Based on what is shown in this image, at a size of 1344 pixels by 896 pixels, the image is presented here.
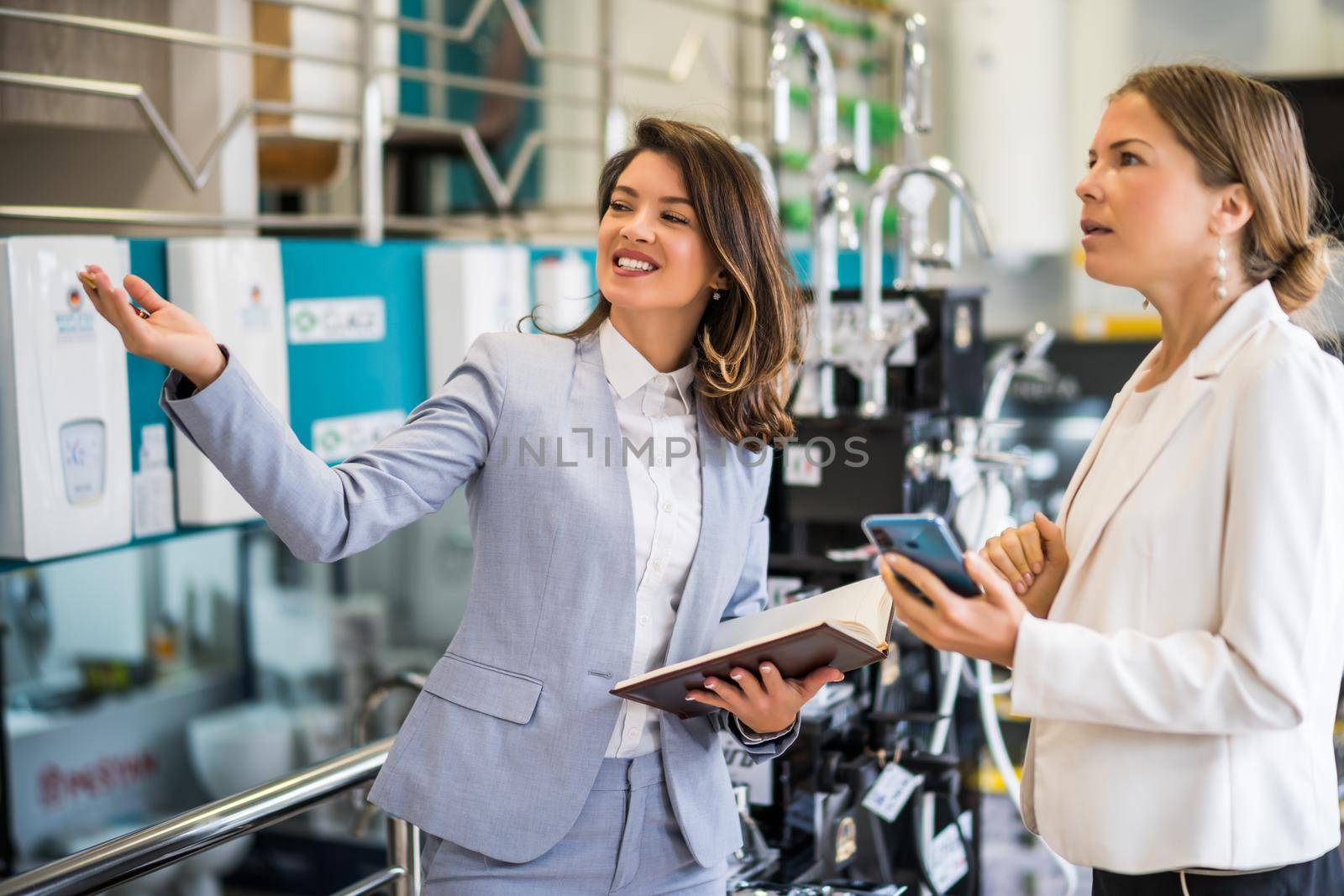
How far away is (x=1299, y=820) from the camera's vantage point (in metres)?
1.20

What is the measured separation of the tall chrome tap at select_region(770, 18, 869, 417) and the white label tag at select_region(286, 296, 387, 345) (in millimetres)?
987

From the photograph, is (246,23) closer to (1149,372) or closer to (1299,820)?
(1149,372)

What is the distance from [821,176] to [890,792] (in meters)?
1.16

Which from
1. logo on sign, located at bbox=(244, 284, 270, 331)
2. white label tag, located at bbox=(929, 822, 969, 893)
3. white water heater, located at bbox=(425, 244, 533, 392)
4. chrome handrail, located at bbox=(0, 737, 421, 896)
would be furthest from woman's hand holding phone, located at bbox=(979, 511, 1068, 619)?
white water heater, located at bbox=(425, 244, 533, 392)

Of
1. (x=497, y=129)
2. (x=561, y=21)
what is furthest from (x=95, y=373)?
(x=561, y=21)

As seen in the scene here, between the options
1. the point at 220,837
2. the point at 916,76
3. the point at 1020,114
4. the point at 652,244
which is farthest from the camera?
the point at 1020,114

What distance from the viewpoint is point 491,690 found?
1.33 metres

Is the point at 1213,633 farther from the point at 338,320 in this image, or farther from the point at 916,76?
the point at 338,320

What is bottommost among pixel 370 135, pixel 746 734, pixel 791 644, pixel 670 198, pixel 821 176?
pixel 746 734

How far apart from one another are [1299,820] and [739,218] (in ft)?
2.72

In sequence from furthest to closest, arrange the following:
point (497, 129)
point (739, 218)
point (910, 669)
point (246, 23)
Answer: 1. point (497, 129)
2. point (246, 23)
3. point (910, 669)
4. point (739, 218)

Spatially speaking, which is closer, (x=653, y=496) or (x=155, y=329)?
(x=155, y=329)

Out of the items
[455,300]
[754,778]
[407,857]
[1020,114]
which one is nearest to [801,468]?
[754,778]

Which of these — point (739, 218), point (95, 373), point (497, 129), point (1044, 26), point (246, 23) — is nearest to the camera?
point (739, 218)
